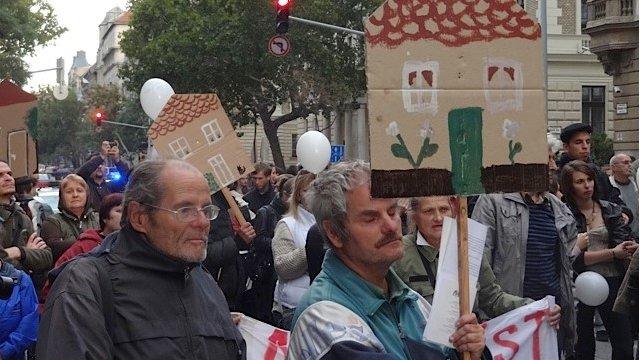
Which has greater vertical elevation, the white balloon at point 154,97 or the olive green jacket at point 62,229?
the white balloon at point 154,97

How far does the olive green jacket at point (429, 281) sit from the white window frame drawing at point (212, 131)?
7.10 feet

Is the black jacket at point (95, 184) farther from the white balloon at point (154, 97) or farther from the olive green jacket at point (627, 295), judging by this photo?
the olive green jacket at point (627, 295)

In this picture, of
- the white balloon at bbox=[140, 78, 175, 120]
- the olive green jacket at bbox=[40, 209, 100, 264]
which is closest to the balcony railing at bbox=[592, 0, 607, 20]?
the white balloon at bbox=[140, 78, 175, 120]

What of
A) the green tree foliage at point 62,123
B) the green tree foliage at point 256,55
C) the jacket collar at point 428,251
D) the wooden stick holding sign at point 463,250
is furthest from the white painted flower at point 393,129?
the green tree foliage at point 62,123

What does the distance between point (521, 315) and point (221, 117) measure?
110 inches

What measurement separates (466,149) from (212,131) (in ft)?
12.2

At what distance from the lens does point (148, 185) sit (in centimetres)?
355

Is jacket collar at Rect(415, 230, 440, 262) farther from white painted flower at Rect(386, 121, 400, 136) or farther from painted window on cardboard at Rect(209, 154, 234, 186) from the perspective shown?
painted window on cardboard at Rect(209, 154, 234, 186)

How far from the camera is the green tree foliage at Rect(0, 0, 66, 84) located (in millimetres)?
34344

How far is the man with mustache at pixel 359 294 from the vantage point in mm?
3059

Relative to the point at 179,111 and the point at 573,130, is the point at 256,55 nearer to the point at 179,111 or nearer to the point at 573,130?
the point at 573,130

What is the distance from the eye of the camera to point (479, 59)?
11.7ft

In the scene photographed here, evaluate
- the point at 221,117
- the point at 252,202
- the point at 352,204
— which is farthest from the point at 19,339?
the point at 252,202

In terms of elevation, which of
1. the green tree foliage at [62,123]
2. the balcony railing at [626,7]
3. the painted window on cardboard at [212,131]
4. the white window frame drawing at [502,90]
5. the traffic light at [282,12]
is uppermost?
the balcony railing at [626,7]
